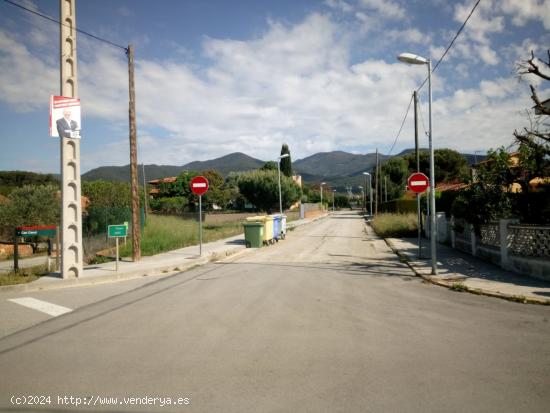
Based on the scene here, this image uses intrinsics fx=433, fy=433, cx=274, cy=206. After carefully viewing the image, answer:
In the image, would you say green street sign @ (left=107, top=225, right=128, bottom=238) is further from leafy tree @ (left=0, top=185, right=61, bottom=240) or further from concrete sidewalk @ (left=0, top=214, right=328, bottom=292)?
leafy tree @ (left=0, top=185, right=61, bottom=240)

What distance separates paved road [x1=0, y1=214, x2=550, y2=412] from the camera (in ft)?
13.0

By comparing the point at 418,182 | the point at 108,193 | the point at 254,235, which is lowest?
the point at 254,235

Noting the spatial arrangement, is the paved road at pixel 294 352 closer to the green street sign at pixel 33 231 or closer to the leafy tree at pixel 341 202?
the green street sign at pixel 33 231

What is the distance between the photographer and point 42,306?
8.30 metres

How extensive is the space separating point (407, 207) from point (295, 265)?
25.0 metres

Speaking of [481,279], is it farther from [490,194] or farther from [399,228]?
[399,228]

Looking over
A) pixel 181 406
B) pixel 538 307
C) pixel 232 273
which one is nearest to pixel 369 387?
pixel 181 406

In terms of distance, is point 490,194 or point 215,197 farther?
point 215,197

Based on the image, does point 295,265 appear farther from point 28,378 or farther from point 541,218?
point 28,378

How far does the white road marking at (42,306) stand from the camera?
25.5 feet

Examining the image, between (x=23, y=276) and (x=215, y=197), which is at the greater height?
(x=215, y=197)

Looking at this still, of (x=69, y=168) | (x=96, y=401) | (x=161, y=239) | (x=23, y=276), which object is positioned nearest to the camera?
(x=96, y=401)


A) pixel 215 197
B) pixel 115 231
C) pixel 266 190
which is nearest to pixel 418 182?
pixel 115 231

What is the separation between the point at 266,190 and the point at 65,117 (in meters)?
48.6
